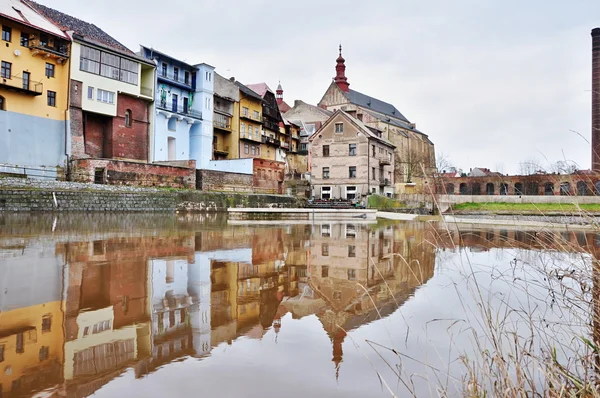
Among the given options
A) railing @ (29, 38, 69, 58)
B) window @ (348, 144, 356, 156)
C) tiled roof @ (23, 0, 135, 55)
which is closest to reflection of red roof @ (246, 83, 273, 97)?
window @ (348, 144, 356, 156)

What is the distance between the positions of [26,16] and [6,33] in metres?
2.18

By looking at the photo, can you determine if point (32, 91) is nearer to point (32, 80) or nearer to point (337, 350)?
point (32, 80)

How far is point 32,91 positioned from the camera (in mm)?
29406

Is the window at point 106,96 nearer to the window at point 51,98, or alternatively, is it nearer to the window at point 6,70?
the window at point 51,98

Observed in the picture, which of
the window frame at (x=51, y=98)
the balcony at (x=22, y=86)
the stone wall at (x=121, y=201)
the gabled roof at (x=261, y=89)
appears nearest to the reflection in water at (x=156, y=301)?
the stone wall at (x=121, y=201)

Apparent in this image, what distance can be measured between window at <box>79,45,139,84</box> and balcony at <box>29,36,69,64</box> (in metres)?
1.18

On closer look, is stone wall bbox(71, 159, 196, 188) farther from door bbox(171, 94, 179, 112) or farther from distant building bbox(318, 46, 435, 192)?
distant building bbox(318, 46, 435, 192)

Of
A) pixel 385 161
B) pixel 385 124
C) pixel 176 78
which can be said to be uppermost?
pixel 385 124

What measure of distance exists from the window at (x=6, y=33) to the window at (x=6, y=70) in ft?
5.28

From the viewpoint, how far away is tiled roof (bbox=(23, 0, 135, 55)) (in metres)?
Answer: 32.7

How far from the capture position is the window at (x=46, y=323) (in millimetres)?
4387

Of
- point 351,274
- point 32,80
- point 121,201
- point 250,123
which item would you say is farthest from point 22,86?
point 351,274

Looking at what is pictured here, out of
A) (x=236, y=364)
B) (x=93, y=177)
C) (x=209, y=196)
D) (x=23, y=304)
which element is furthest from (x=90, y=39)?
(x=236, y=364)

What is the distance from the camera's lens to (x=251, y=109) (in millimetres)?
54469
